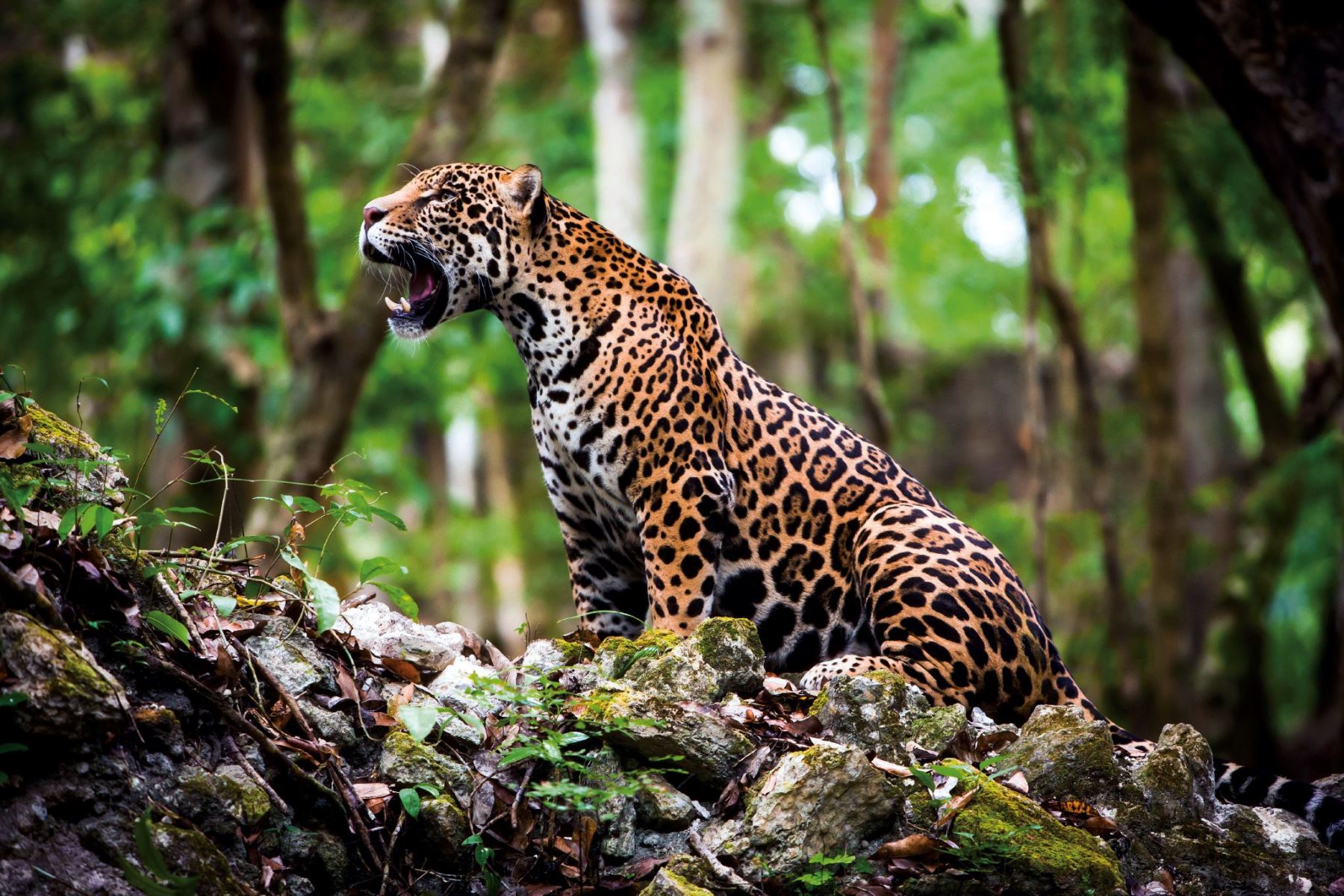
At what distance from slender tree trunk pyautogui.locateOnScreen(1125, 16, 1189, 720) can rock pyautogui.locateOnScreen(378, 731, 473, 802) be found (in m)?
13.0

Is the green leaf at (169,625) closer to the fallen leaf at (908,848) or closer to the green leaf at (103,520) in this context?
the green leaf at (103,520)

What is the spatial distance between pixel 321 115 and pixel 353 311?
15987mm

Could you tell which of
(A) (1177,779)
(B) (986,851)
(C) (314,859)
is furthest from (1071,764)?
(C) (314,859)

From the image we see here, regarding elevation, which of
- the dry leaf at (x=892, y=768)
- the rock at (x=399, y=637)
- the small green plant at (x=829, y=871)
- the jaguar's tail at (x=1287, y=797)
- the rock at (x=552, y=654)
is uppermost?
the rock at (x=399, y=637)

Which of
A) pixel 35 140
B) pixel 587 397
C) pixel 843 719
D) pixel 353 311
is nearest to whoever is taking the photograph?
pixel 843 719

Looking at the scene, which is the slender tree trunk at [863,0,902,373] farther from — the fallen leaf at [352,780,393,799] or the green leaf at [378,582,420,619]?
the fallen leaf at [352,780,393,799]

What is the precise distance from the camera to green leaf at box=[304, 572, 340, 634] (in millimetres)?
5602

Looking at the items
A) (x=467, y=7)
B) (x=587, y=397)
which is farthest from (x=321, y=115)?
(x=587, y=397)

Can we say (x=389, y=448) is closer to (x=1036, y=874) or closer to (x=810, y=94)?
(x=810, y=94)

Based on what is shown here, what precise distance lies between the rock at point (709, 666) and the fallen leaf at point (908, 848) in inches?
43.5

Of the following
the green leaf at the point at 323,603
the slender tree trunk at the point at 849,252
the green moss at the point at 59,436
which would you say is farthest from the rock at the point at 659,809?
the slender tree trunk at the point at 849,252

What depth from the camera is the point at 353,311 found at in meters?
14.4

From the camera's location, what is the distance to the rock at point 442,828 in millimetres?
5285

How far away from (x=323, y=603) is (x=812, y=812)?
2.13 m
